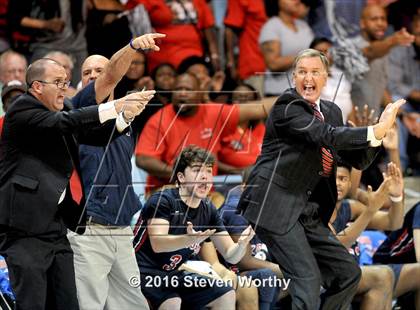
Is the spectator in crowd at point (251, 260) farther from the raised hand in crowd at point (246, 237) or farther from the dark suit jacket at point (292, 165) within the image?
the dark suit jacket at point (292, 165)

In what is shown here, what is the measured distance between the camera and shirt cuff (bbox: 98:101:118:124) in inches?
254

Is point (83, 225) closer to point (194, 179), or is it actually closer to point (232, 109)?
point (194, 179)

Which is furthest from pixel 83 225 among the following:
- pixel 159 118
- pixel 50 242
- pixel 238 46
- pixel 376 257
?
pixel 238 46

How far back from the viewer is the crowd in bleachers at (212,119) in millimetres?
7285

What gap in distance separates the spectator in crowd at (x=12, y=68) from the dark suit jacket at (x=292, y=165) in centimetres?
247

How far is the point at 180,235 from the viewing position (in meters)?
7.43

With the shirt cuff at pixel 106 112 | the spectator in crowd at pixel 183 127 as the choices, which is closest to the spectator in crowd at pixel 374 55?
the spectator in crowd at pixel 183 127

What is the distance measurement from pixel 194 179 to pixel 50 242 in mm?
1326

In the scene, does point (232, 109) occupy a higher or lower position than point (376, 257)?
higher

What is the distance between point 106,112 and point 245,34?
3.98m

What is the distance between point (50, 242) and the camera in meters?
6.51

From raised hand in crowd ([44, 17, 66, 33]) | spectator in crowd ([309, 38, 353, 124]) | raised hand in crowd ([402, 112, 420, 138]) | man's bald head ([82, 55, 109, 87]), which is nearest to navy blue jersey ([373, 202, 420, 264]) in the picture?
spectator in crowd ([309, 38, 353, 124])

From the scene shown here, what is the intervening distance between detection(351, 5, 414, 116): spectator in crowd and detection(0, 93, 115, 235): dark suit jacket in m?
3.99

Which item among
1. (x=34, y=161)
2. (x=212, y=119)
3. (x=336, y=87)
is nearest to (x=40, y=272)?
(x=34, y=161)
